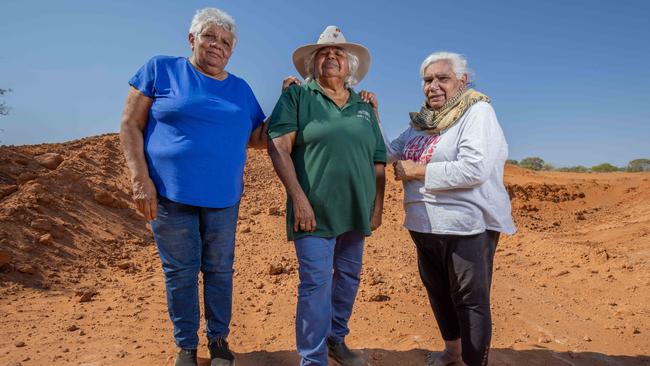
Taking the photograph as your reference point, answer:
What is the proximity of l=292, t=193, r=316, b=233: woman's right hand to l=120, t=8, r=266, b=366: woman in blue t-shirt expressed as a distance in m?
0.50

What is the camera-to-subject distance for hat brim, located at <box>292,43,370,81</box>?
3.12 m

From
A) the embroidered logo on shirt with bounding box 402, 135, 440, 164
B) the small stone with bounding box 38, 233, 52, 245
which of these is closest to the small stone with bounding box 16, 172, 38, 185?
the small stone with bounding box 38, 233, 52, 245

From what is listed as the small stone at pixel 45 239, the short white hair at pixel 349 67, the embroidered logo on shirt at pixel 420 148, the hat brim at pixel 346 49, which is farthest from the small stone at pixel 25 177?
the embroidered logo on shirt at pixel 420 148

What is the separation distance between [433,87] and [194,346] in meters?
2.24

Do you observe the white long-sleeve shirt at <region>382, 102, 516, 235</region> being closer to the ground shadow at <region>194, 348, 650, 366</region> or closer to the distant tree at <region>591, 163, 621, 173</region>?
the ground shadow at <region>194, 348, 650, 366</region>

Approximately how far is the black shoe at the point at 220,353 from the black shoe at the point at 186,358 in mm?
121

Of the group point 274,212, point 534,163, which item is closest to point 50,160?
point 274,212

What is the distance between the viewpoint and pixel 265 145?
328 centimetres

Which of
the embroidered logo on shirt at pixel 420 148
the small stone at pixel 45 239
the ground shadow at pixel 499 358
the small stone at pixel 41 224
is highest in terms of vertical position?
the embroidered logo on shirt at pixel 420 148

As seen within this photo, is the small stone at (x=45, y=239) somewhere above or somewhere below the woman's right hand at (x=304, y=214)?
below

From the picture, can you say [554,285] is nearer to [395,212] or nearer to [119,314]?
[395,212]

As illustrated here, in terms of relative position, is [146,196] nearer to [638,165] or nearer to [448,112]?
[448,112]

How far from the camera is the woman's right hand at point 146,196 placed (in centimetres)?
286

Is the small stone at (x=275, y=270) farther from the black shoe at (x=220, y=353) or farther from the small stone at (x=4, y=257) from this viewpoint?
the small stone at (x=4, y=257)
